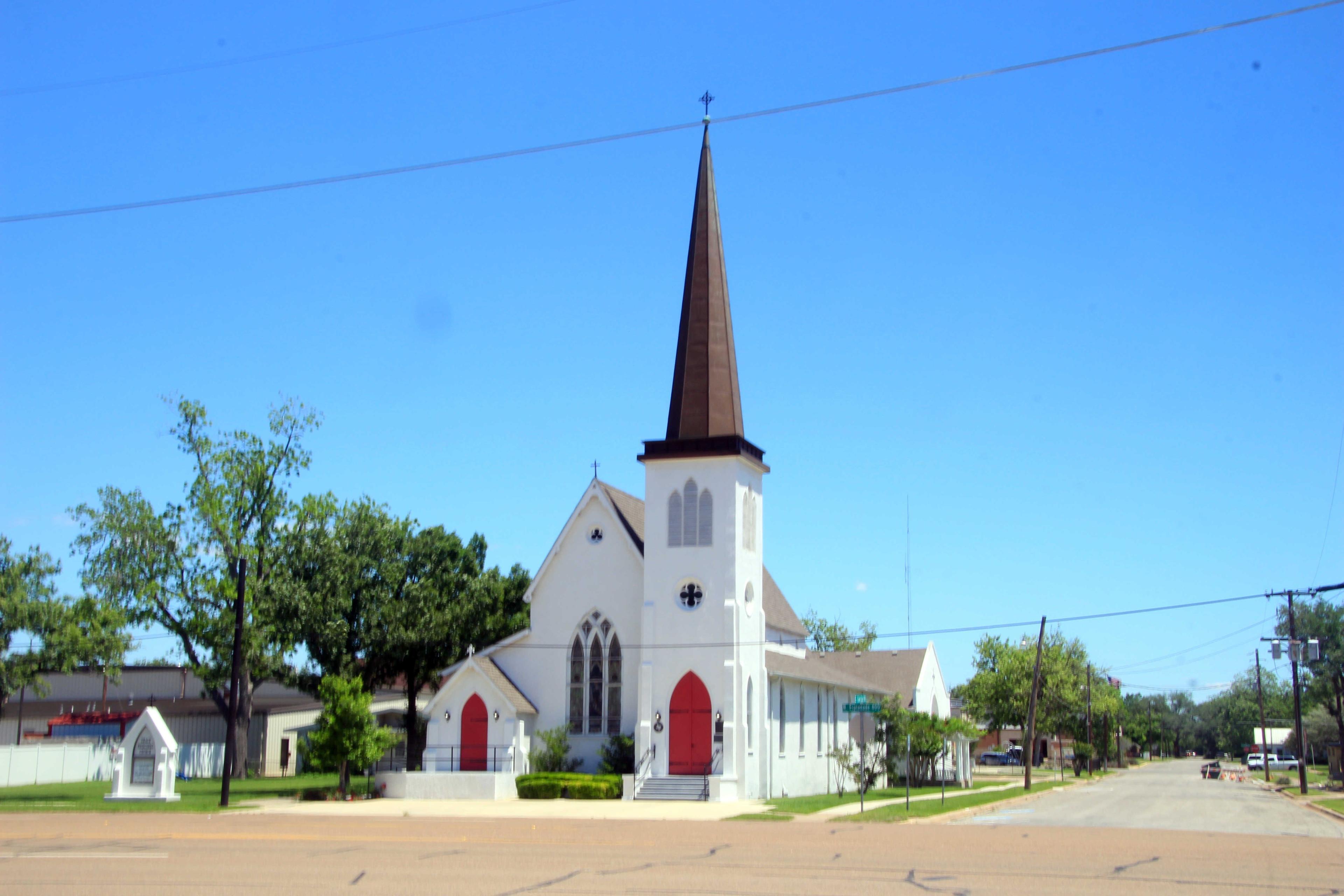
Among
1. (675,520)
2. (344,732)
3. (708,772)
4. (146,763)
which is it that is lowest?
(708,772)

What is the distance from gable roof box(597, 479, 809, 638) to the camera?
41781mm

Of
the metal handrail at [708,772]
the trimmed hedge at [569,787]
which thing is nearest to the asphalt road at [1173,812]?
the metal handrail at [708,772]

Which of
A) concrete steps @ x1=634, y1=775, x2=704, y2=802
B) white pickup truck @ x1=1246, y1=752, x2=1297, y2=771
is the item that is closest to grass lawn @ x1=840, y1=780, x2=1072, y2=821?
concrete steps @ x1=634, y1=775, x2=704, y2=802

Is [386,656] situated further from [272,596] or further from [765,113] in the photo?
[765,113]

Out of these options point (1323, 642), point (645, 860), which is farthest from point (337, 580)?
point (1323, 642)

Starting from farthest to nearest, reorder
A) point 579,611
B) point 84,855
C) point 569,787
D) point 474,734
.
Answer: point 579,611, point 474,734, point 569,787, point 84,855

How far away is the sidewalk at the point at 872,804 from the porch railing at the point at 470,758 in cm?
1087

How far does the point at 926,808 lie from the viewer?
32.3m

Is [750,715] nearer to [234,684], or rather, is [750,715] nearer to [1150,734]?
[234,684]

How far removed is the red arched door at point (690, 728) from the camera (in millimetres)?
37094

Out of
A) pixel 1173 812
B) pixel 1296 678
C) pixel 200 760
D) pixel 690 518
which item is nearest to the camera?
pixel 1173 812

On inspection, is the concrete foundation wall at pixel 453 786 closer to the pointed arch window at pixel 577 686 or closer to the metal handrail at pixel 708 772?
the pointed arch window at pixel 577 686

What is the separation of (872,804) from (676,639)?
7887mm

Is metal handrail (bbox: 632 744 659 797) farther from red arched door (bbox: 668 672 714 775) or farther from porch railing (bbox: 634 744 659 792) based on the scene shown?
red arched door (bbox: 668 672 714 775)
